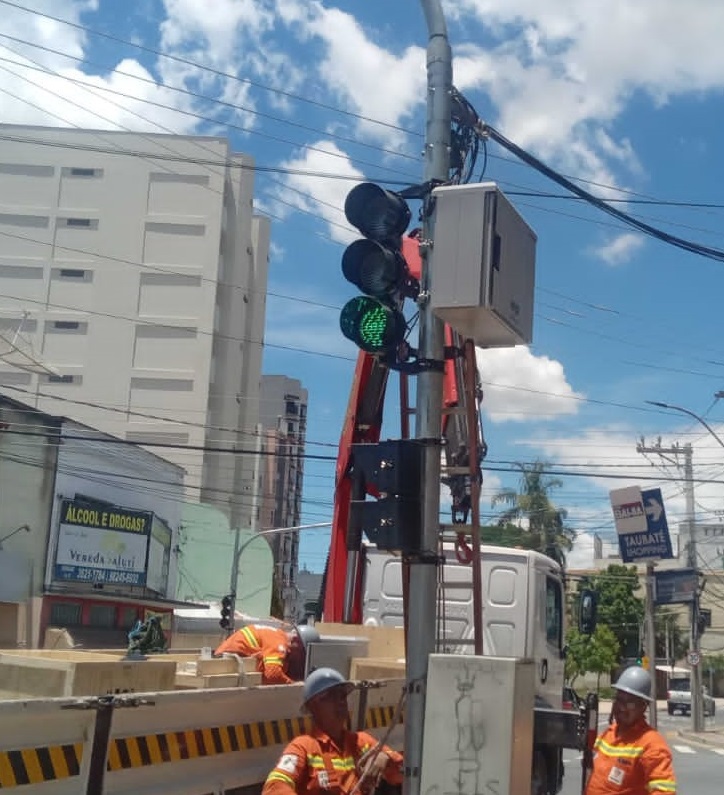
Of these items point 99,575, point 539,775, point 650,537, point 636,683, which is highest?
point 650,537

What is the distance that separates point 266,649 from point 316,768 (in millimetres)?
2466

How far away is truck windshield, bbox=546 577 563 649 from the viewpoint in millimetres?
11391

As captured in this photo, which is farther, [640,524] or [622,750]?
[640,524]

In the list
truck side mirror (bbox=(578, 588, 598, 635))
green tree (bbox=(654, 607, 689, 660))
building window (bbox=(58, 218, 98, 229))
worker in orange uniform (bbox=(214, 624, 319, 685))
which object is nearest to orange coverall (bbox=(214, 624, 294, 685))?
worker in orange uniform (bbox=(214, 624, 319, 685))

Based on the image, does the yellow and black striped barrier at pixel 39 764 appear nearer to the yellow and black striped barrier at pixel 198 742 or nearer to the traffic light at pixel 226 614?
the yellow and black striped barrier at pixel 198 742

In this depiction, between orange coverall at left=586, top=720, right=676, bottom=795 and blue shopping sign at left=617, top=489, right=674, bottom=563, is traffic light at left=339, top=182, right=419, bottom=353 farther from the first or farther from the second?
blue shopping sign at left=617, top=489, right=674, bottom=563

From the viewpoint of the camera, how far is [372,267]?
6539mm

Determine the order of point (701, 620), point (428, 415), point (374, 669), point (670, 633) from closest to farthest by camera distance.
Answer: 1. point (428, 415)
2. point (374, 669)
3. point (701, 620)
4. point (670, 633)

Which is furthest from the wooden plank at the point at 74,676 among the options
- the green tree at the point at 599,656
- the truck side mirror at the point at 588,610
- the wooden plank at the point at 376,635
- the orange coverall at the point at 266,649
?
the green tree at the point at 599,656

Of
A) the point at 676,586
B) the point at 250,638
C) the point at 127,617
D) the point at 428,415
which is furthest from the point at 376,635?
the point at 676,586

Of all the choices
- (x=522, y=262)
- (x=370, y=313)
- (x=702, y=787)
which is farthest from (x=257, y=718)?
(x=702, y=787)

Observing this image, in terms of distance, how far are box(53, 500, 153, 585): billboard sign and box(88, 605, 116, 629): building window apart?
1.03m

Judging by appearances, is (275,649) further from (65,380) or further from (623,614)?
(623,614)

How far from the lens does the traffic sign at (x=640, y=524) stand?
2878 cm
